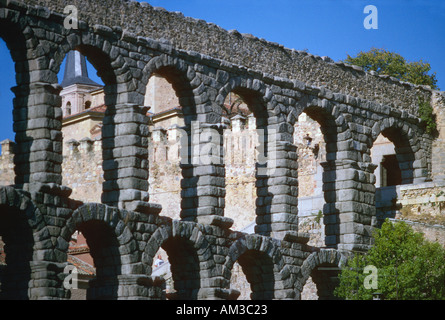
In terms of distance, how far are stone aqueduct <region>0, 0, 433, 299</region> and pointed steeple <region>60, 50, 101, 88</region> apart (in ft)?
129

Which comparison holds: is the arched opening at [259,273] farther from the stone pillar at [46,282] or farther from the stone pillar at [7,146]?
the stone pillar at [7,146]

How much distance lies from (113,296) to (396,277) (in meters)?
8.05

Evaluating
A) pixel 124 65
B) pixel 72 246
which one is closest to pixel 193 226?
pixel 124 65

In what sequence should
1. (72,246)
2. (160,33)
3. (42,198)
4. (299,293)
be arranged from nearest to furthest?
(42,198), (160,33), (299,293), (72,246)

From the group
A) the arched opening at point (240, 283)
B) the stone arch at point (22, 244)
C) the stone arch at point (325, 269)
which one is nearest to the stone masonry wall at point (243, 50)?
the stone arch at point (22, 244)

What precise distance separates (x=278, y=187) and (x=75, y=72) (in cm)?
4573

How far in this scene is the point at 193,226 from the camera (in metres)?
31.3

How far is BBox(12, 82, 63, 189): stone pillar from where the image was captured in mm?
28250

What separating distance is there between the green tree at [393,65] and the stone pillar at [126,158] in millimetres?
22530

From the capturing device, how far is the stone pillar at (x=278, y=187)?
113 feet

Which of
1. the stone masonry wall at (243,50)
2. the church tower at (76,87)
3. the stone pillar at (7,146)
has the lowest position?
the stone masonry wall at (243,50)

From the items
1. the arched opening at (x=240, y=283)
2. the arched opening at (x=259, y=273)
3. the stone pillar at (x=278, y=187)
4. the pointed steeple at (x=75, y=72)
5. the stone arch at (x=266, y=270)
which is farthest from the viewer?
the pointed steeple at (x=75, y=72)

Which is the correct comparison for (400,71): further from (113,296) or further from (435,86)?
(113,296)
